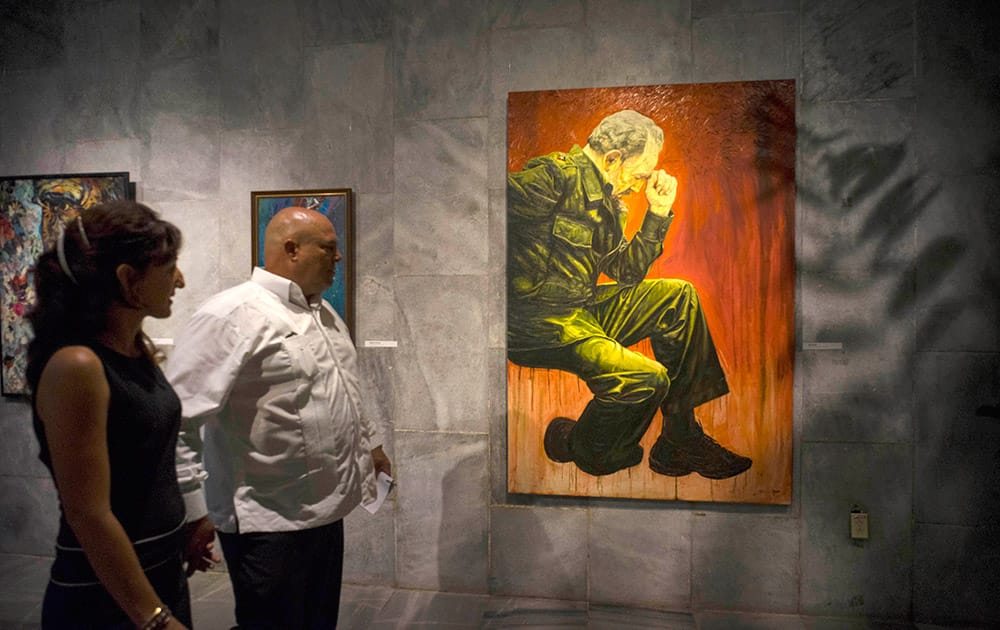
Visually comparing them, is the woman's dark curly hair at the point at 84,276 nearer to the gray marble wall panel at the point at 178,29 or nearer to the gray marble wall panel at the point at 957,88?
the gray marble wall panel at the point at 178,29

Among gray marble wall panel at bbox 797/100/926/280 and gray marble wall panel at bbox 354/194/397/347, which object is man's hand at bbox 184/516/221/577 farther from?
gray marble wall panel at bbox 797/100/926/280

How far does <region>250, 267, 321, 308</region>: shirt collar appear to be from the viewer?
1943 millimetres

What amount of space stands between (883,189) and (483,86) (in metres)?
1.79

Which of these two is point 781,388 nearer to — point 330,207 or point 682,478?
point 682,478

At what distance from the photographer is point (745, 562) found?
267 centimetres

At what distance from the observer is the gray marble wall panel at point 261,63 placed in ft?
9.70

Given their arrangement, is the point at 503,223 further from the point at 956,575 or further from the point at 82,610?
the point at 956,575

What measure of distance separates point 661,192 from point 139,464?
220cm

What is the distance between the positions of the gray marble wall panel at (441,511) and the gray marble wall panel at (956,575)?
1876mm

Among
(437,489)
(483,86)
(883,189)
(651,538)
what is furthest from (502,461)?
(883,189)

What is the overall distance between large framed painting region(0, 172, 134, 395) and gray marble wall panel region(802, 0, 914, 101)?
10.9 feet

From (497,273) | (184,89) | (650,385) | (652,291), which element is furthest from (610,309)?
(184,89)

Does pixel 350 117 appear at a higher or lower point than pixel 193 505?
higher

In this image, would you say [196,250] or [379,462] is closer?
[379,462]
